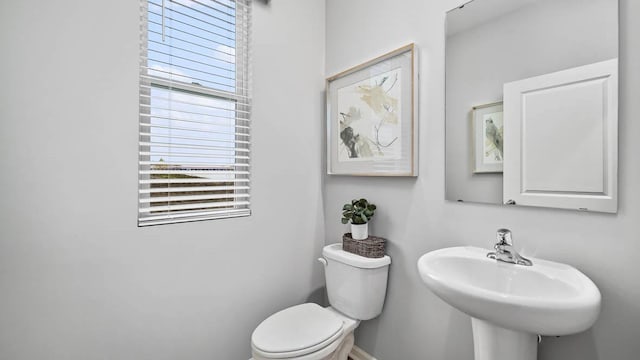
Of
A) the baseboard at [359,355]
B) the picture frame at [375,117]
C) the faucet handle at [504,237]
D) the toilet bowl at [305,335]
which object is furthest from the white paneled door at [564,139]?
the baseboard at [359,355]

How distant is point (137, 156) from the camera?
128 cm

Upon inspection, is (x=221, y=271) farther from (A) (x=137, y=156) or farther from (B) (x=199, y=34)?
(B) (x=199, y=34)

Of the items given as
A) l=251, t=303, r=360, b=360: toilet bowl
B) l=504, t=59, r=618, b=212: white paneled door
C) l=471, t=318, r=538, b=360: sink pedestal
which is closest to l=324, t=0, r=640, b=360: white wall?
l=504, t=59, r=618, b=212: white paneled door

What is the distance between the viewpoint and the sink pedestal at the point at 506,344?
0.94m

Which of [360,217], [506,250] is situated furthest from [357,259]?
[506,250]

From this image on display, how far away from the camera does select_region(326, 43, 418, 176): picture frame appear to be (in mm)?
1422

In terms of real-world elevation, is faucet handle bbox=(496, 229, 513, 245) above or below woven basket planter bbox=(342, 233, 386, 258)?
above

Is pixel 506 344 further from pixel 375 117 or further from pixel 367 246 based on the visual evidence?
pixel 375 117

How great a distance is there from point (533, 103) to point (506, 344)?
864 millimetres

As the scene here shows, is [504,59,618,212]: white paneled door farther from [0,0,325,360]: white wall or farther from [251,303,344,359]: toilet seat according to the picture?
[0,0,325,360]: white wall

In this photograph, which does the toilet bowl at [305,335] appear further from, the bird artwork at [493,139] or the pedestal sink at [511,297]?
the bird artwork at [493,139]

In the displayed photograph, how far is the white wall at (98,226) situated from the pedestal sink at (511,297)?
1078mm

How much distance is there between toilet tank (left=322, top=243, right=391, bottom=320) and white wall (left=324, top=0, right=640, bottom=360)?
3.0 inches

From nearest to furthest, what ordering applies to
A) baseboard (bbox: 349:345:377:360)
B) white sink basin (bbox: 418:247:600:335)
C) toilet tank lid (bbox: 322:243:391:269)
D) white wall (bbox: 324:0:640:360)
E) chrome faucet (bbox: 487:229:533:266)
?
white sink basin (bbox: 418:247:600:335)
white wall (bbox: 324:0:640:360)
chrome faucet (bbox: 487:229:533:266)
toilet tank lid (bbox: 322:243:391:269)
baseboard (bbox: 349:345:377:360)
